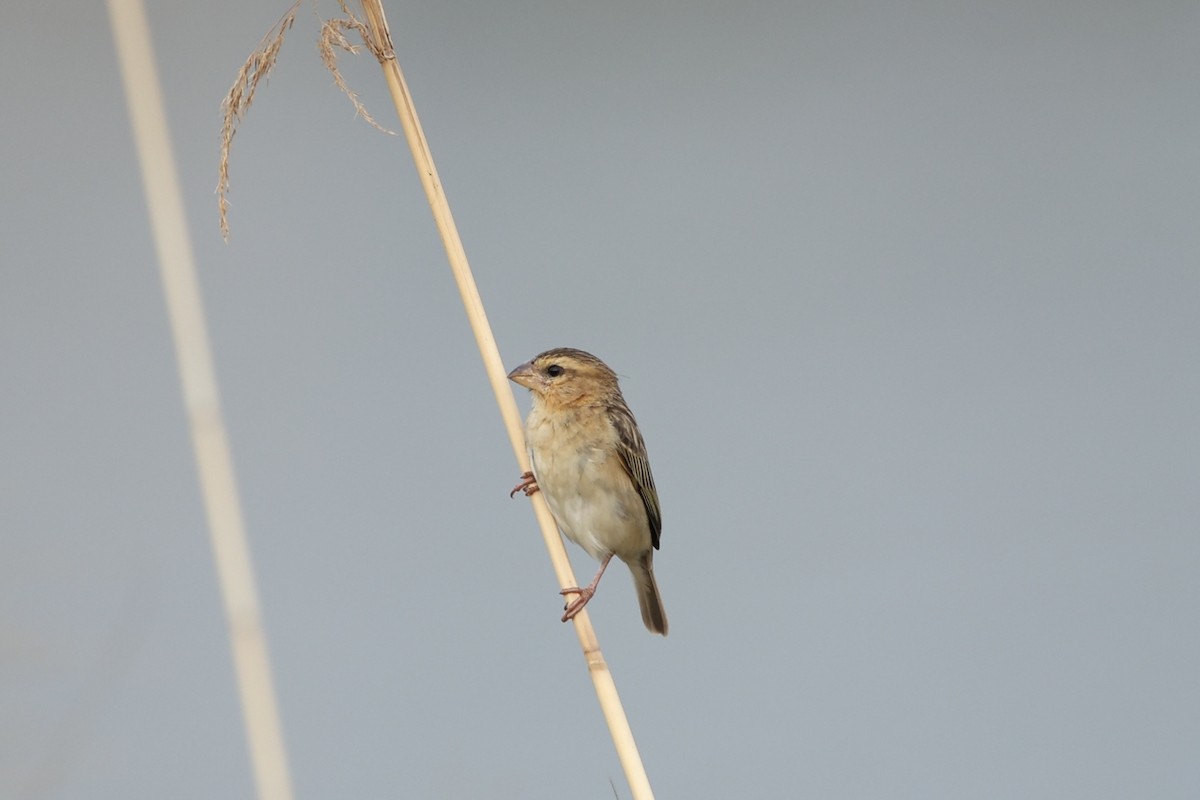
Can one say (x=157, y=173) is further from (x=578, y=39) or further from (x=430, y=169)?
(x=578, y=39)

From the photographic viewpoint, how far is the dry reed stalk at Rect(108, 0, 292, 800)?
1979 mm

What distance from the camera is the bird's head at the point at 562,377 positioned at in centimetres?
213

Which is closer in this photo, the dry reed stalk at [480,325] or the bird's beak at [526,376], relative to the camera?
the dry reed stalk at [480,325]

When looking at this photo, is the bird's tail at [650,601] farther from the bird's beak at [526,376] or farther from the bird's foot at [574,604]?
the bird's foot at [574,604]

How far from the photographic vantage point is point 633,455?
7.35 feet

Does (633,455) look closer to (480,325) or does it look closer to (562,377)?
(562,377)

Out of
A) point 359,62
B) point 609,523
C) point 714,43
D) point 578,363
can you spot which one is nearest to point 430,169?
point 578,363

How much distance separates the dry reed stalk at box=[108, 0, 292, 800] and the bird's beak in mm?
540

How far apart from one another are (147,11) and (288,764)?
1923 millimetres

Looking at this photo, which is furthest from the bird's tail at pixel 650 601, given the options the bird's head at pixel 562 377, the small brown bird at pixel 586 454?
the bird's head at pixel 562 377

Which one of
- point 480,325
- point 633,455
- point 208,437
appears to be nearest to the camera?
point 480,325

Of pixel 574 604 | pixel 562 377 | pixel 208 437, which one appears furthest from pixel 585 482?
pixel 208 437

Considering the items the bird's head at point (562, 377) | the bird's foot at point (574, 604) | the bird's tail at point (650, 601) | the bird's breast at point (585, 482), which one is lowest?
the bird's foot at point (574, 604)

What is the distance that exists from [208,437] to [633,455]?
77 cm
